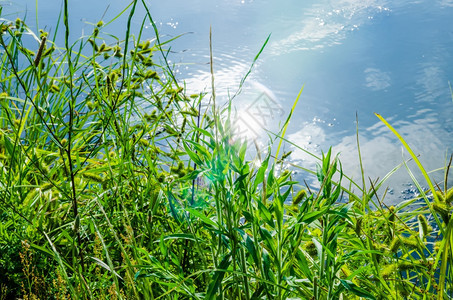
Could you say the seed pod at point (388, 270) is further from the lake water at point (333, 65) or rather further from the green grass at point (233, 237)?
the lake water at point (333, 65)

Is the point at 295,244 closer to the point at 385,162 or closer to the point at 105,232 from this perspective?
the point at 105,232

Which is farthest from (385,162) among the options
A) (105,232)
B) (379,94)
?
(105,232)

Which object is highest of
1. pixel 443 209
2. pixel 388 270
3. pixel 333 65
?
pixel 443 209

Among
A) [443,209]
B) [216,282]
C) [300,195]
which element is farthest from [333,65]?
[216,282]

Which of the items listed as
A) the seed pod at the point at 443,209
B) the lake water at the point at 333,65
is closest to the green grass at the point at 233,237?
the seed pod at the point at 443,209

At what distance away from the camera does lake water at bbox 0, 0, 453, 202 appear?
2578 millimetres

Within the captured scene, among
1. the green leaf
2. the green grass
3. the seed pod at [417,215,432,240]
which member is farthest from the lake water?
the green leaf

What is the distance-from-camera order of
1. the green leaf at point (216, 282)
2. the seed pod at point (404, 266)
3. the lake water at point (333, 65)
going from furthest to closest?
the lake water at point (333, 65) → the seed pod at point (404, 266) → the green leaf at point (216, 282)

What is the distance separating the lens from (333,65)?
137 inches

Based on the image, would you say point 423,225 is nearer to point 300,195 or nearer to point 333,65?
point 300,195

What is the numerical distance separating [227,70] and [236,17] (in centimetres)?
135

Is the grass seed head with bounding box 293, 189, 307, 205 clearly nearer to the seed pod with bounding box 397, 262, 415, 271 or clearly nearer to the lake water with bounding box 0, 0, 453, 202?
the seed pod with bounding box 397, 262, 415, 271

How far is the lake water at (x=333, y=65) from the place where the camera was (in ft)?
8.46

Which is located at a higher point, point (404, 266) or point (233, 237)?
point (233, 237)
